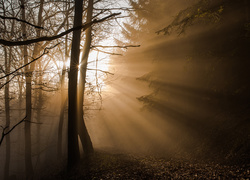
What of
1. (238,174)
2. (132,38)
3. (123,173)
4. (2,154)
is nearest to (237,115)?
(238,174)

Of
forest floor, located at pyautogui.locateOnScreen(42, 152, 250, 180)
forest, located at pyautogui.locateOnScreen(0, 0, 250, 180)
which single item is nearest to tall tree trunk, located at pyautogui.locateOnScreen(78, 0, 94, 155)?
forest, located at pyautogui.locateOnScreen(0, 0, 250, 180)

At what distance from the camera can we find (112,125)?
24.1 metres

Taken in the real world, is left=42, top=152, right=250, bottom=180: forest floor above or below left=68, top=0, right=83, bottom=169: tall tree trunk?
below

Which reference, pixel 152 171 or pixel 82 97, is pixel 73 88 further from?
pixel 152 171

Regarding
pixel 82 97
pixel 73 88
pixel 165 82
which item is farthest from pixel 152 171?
pixel 165 82

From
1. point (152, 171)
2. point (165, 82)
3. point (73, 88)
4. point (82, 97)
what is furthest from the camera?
point (165, 82)

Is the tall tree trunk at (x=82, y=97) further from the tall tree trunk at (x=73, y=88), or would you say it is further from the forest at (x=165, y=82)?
the tall tree trunk at (x=73, y=88)

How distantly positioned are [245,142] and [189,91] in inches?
223

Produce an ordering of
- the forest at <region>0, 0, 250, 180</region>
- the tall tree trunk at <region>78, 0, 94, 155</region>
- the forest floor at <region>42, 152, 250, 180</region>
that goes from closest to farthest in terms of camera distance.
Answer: the forest floor at <region>42, 152, 250, 180</region>
the forest at <region>0, 0, 250, 180</region>
the tall tree trunk at <region>78, 0, 94, 155</region>

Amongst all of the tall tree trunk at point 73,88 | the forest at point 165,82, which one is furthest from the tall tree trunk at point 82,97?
the tall tree trunk at point 73,88

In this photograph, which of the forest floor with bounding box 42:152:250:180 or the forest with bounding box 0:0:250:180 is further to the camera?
the forest with bounding box 0:0:250:180

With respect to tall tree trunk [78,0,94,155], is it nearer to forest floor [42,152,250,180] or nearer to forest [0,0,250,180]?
forest [0,0,250,180]

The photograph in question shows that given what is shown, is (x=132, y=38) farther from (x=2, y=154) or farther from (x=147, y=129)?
(x=2, y=154)

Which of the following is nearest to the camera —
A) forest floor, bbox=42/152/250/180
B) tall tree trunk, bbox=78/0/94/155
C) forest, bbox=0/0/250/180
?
forest floor, bbox=42/152/250/180
